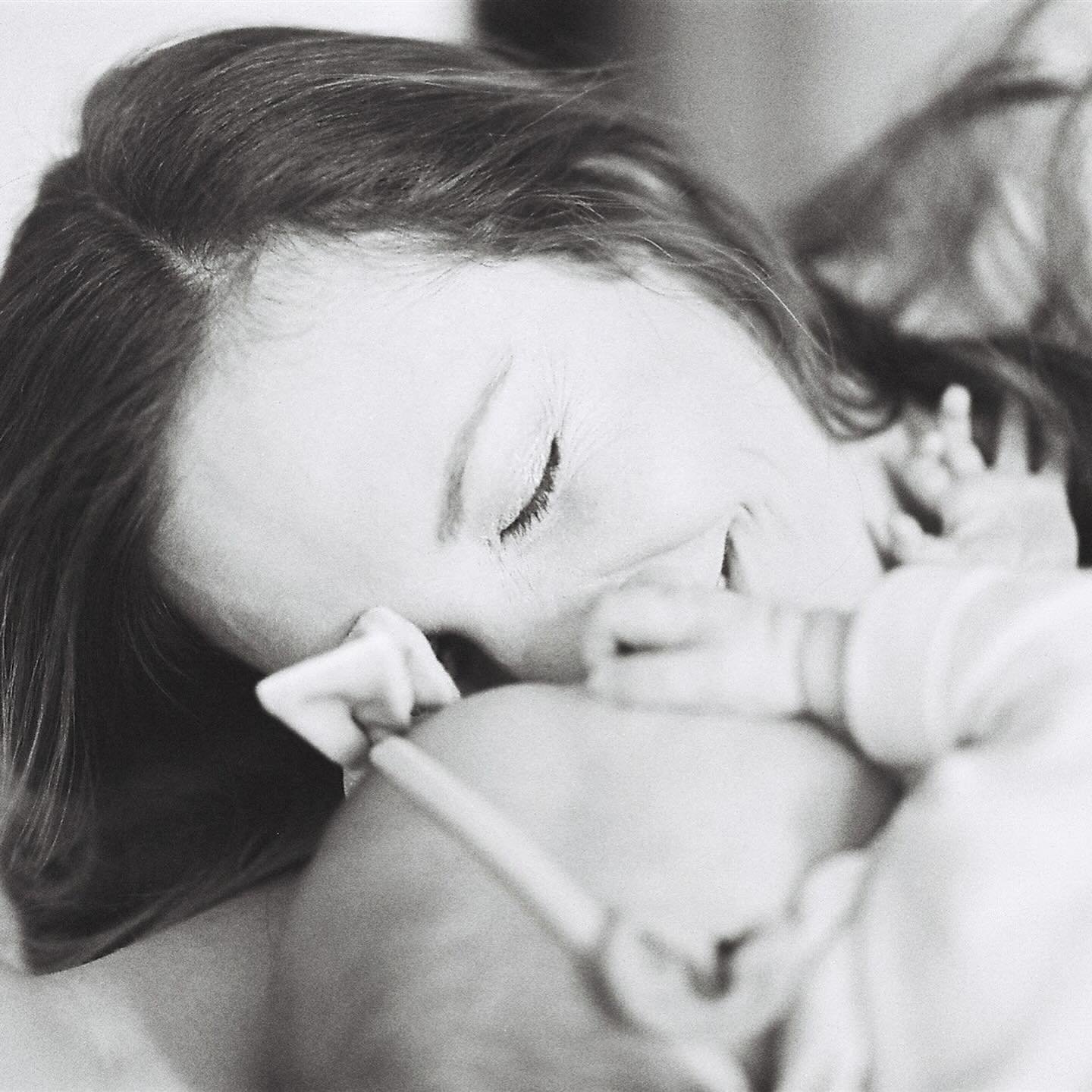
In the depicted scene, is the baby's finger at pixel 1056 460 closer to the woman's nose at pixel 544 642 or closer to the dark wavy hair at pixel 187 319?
the dark wavy hair at pixel 187 319

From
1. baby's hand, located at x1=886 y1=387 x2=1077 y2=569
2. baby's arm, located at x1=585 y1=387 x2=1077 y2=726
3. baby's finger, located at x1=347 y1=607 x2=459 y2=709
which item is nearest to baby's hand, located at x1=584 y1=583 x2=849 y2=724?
baby's arm, located at x1=585 y1=387 x2=1077 y2=726

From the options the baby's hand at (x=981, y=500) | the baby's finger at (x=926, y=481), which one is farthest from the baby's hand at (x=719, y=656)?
the baby's finger at (x=926, y=481)

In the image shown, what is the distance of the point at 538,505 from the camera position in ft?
2.06

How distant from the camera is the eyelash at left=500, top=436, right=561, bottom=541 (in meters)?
0.63

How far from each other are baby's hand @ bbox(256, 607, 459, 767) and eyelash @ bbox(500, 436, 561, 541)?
0.07 metres

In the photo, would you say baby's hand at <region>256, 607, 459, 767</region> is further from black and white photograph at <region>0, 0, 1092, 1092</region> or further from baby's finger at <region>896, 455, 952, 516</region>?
baby's finger at <region>896, 455, 952, 516</region>

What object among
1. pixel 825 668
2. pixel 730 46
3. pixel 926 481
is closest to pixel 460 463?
pixel 825 668

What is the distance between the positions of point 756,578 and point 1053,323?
0.39m

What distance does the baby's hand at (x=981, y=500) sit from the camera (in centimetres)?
72

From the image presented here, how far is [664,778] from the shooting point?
17.8 inches

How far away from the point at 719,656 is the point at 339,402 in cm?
24

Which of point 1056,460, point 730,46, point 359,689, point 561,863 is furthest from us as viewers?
point 730,46

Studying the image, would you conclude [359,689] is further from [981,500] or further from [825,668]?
[981,500]

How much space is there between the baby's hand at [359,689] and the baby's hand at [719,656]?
0.10 metres
